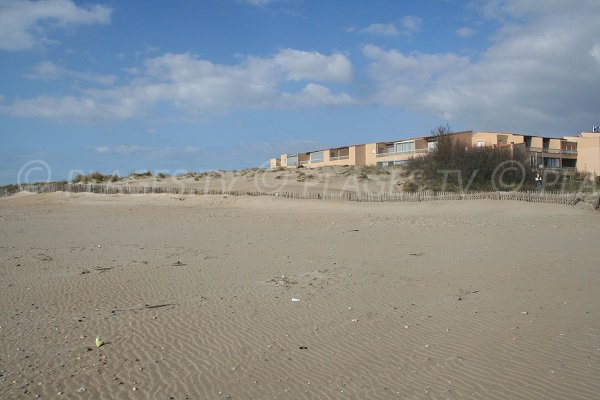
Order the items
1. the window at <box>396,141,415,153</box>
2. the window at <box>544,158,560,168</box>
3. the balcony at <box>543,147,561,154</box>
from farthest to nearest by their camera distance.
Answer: the balcony at <box>543,147,561,154</box> < the window at <box>396,141,415,153</box> < the window at <box>544,158,560,168</box>

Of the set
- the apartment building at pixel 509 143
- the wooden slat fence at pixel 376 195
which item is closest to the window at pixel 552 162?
the apartment building at pixel 509 143

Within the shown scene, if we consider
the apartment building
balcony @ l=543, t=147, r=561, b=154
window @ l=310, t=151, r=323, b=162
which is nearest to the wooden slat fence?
the apartment building

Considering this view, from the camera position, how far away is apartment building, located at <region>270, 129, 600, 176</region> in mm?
48344

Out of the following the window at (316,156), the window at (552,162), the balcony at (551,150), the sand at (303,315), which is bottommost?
the sand at (303,315)

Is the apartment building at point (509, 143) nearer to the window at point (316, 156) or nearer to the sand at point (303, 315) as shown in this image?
the window at point (316, 156)

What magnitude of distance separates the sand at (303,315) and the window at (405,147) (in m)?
36.8

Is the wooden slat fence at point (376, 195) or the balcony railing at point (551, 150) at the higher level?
the balcony railing at point (551, 150)

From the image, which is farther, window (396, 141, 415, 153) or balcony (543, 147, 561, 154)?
balcony (543, 147, 561, 154)

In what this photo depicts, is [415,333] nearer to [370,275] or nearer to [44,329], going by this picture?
[370,275]

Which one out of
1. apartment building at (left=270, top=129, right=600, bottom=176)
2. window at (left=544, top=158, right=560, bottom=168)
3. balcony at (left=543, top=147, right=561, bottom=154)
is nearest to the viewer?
apartment building at (left=270, top=129, right=600, bottom=176)

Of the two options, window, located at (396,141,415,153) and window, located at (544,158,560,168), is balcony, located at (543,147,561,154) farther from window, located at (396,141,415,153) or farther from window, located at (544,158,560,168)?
window, located at (396,141,415,153)

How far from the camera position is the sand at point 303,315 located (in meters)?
4.89

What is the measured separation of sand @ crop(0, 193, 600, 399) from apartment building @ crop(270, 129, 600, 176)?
33.3m

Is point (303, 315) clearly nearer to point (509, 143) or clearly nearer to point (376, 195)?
point (376, 195)
